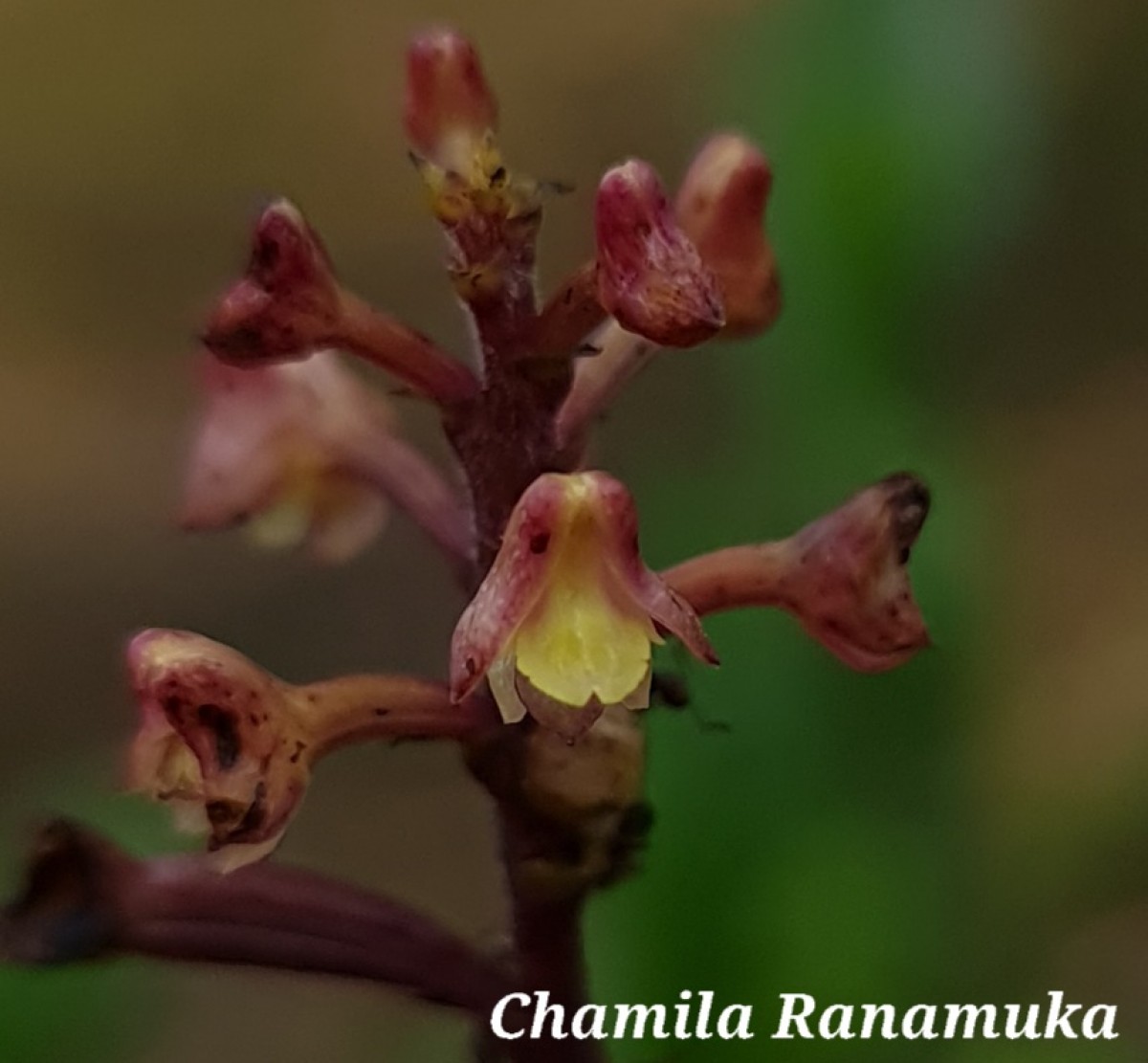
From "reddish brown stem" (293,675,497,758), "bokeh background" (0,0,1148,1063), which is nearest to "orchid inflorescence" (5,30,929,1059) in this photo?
"reddish brown stem" (293,675,497,758)

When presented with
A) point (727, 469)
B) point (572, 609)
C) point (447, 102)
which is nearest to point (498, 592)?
point (572, 609)

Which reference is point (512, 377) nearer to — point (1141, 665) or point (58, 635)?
point (1141, 665)

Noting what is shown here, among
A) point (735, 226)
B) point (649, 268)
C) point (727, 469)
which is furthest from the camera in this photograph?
point (727, 469)

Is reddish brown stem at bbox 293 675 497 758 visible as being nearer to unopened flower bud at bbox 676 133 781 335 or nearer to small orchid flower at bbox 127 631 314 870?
small orchid flower at bbox 127 631 314 870

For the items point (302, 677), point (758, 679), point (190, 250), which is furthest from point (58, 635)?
point (758, 679)

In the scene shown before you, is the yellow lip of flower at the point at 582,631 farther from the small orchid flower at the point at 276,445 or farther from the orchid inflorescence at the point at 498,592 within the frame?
the small orchid flower at the point at 276,445

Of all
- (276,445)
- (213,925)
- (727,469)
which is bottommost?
(213,925)

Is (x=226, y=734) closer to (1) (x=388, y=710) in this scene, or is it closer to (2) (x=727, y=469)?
(1) (x=388, y=710)

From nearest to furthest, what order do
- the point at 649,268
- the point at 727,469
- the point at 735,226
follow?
1. the point at 649,268
2. the point at 735,226
3. the point at 727,469
